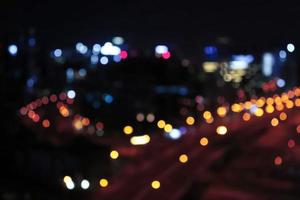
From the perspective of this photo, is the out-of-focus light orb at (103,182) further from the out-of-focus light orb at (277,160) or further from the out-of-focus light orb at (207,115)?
the out-of-focus light orb at (207,115)

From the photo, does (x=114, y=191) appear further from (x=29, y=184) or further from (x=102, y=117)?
(x=102, y=117)

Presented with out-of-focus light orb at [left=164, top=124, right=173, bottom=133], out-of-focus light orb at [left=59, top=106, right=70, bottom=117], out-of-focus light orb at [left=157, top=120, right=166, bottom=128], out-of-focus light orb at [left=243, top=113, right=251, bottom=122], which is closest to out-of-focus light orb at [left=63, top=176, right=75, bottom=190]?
out-of-focus light orb at [left=164, top=124, right=173, bottom=133]

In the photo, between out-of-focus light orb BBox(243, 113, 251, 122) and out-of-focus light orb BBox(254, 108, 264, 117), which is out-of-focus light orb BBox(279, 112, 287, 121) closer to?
out-of-focus light orb BBox(254, 108, 264, 117)

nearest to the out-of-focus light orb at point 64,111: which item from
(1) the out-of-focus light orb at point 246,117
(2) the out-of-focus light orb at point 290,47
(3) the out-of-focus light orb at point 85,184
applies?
(1) the out-of-focus light orb at point 246,117

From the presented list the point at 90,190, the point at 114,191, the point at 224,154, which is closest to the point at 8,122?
the point at 90,190

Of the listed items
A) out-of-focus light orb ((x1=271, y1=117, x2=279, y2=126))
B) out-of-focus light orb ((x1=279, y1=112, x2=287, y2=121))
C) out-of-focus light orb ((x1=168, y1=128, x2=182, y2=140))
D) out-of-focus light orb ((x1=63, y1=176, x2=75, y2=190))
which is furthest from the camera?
out-of-focus light orb ((x1=168, y1=128, x2=182, y2=140))

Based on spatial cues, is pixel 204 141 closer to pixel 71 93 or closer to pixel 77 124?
pixel 71 93
